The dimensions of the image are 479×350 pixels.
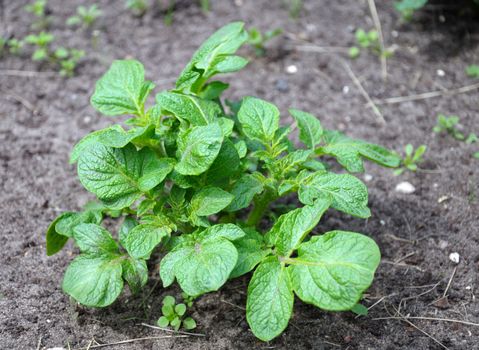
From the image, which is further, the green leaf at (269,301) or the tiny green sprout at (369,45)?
the tiny green sprout at (369,45)

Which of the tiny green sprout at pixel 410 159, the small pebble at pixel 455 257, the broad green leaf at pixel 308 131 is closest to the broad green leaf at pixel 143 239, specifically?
the broad green leaf at pixel 308 131

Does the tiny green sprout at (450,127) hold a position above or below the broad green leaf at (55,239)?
below

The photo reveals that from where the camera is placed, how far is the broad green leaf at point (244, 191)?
6.55ft

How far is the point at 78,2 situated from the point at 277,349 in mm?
2780

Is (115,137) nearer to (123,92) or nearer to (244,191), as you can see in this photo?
(123,92)

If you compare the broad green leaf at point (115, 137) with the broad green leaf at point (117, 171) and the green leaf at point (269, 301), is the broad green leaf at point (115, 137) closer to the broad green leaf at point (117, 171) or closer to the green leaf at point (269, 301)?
the broad green leaf at point (117, 171)

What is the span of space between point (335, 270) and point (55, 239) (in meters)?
1.11

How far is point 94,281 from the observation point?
189 cm

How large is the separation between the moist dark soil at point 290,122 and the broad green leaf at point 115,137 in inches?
21.5

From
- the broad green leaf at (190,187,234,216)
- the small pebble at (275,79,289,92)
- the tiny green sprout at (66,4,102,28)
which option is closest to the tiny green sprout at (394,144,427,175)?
the small pebble at (275,79,289,92)

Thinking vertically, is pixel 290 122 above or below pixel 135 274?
below

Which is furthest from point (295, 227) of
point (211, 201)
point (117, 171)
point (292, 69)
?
point (292, 69)

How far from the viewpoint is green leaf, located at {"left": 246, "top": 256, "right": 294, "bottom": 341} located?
1.72 meters

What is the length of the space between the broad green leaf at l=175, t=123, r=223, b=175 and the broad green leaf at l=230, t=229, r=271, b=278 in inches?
12.3
